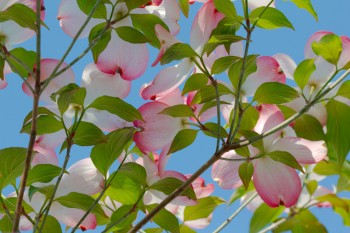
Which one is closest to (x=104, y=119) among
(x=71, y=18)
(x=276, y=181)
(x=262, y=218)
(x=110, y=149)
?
(x=110, y=149)

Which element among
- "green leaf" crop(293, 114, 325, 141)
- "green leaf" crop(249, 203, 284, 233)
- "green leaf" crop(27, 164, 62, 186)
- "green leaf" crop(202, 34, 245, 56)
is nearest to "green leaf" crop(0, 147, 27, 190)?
"green leaf" crop(27, 164, 62, 186)

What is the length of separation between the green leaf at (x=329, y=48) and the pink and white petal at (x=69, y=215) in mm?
380

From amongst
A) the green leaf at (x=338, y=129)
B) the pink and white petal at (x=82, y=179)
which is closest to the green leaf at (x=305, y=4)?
the green leaf at (x=338, y=129)

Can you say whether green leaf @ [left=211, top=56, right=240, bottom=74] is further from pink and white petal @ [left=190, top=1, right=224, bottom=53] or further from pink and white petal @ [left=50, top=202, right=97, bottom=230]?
pink and white petal @ [left=50, top=202, right=97, bottom=230]

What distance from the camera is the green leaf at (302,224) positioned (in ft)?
3.47

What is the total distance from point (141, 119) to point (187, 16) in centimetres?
18

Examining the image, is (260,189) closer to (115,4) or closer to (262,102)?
(262,102)

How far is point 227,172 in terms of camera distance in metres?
0.87

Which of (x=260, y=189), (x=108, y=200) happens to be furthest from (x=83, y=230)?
(x=260, y=189)

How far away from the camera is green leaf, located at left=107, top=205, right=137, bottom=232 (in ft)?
2.56

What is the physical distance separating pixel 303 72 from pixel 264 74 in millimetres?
55

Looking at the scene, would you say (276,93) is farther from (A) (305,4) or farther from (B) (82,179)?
(B) (82,179)

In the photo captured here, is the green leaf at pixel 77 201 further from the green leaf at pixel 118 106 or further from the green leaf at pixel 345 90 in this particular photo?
the green leaf at pixel 345 90

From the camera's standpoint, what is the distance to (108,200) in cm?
95
